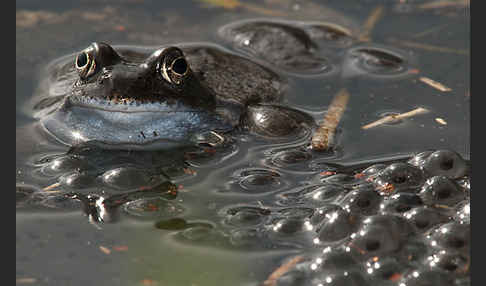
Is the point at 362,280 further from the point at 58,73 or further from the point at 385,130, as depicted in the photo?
the point at 58,73

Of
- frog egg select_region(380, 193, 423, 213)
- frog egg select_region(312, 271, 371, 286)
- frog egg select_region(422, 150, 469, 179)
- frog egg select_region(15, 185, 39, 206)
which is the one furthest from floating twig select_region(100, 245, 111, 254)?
frog egg select_region(422, 150, 469, 179)

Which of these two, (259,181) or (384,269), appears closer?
(384,269)

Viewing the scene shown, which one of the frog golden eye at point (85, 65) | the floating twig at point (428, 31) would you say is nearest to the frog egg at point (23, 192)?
the frog golden eye at point (85, 65)

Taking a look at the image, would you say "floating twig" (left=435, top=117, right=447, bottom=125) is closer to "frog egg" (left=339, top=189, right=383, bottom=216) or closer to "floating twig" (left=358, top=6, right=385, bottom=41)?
"frog egg" (left=339, top=189, right=383, bottom=216)

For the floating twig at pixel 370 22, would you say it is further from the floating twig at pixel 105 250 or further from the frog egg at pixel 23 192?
the floating twig at pixel 105 250

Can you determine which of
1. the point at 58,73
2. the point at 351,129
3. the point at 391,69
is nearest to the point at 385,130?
the point at 351,129

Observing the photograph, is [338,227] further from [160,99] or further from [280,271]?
[160,99]

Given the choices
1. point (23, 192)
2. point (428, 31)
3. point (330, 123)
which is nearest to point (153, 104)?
point (23, 192)
